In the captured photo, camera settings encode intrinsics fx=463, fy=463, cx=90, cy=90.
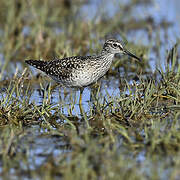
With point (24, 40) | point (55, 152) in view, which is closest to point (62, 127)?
point (55, 152)

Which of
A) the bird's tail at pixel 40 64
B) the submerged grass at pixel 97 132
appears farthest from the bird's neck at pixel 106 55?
the bird's tail at pixel 40 64

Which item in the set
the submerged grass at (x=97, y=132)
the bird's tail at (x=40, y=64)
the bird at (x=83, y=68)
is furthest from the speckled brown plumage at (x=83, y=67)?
the submerged grass at (x=97, y=132)

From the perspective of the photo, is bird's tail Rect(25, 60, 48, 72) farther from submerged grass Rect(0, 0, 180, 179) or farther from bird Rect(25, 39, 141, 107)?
submerged grass Rect(0, 0, 180, 179)

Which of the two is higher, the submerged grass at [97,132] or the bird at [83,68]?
the bird at [83,68]

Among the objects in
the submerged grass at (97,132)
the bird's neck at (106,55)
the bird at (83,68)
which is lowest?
the submerged grass at (97,132)

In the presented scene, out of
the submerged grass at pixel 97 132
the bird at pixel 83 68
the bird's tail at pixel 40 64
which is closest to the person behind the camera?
the submerged grass at pixel 97 132

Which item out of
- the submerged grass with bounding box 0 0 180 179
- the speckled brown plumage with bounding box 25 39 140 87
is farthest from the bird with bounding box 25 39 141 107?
the submerged grass with bounding box 0 0 180 179

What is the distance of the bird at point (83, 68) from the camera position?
8.95 meters

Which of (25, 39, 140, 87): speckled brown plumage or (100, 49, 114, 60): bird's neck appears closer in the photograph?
(25, 39, 140, 87): speckled brown plumage

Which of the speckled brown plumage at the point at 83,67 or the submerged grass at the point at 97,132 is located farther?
the speckled brown plumage at the point at 83,67

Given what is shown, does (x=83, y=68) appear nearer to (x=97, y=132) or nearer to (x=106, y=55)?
(x=106, y=55)

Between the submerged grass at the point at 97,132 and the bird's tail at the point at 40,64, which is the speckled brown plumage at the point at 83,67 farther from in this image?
the submerged grass at the point at 97,132

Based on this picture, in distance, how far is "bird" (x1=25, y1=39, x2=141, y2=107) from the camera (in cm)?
895

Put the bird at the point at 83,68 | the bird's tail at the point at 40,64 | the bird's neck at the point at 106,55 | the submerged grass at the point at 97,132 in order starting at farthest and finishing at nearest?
the bird's tail at the point at 40,64 < the bird's neck at the point at 106,55 < the bird at the point at 83,68 < the submerged grass at the point at 97,132
